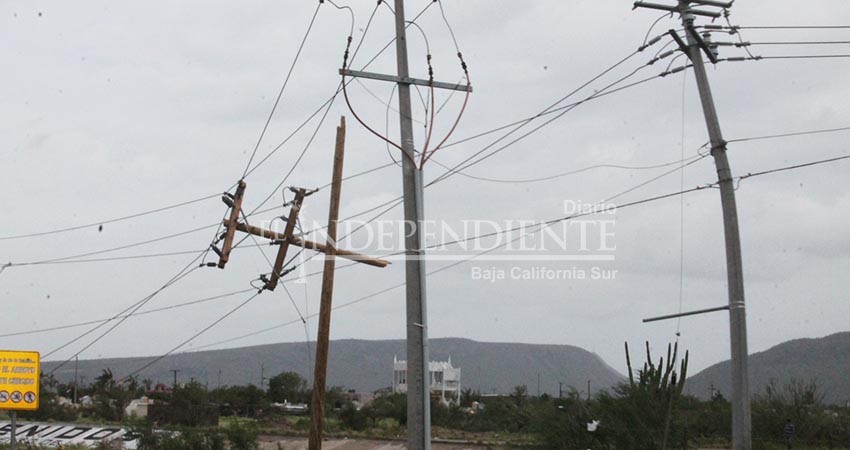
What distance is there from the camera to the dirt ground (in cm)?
4266

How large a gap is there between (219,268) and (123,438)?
24.7 metres

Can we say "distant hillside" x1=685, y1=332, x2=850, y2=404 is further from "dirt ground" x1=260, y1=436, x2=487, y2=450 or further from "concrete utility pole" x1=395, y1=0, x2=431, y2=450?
"concrete utility pole" x1=395, y1=0, x2=431, y2=450

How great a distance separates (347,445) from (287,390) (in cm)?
4640

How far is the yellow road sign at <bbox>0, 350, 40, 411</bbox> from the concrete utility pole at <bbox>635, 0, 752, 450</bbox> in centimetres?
1897

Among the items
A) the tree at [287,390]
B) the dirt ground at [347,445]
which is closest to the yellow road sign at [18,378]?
the dirt ground at [347,445]

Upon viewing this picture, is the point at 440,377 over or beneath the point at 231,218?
beneath

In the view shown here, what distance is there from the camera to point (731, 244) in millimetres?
15516

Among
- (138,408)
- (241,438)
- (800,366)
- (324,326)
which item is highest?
(324,326)

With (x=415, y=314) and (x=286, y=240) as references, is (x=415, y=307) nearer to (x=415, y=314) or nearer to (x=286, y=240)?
(x=415, y=314)

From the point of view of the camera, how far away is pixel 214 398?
72.9 m

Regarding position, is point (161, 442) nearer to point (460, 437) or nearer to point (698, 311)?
point (460, 437)

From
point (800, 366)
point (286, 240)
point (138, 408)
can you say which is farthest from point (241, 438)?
point (800, 366)

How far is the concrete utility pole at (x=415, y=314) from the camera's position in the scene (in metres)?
14.8

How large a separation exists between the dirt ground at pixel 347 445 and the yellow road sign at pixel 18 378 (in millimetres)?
17482
